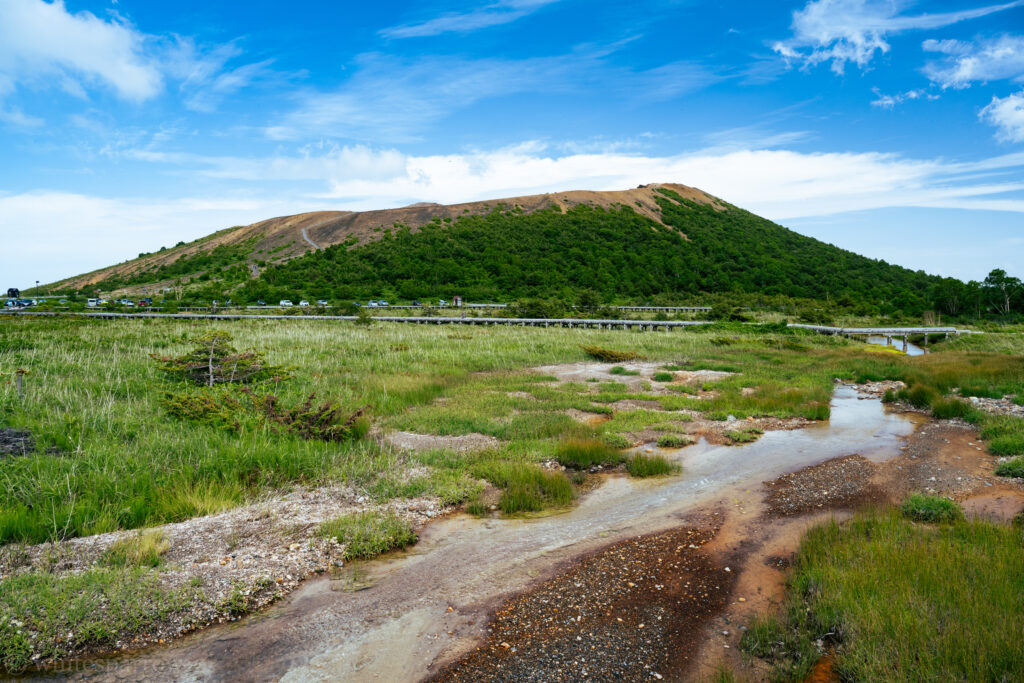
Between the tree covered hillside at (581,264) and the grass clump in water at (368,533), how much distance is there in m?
57.6

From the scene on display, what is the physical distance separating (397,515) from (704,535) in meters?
4.21

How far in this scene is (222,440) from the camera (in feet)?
32.0

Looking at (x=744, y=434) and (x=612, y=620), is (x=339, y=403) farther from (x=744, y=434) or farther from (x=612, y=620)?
(x=744, y=434)

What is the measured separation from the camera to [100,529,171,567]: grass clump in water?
235 inches

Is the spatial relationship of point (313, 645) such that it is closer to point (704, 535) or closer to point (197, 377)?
point (704, 535)

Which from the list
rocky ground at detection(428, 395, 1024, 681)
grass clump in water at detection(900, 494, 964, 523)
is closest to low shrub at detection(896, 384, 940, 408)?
rocky ground at detection(428, 395, 1024, 681)

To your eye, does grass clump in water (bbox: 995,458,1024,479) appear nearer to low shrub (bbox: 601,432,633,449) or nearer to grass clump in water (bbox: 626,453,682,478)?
grass clump in water (bbox: 626,453,682,478)

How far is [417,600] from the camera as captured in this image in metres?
5.79

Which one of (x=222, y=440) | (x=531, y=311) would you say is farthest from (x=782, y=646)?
(x=531, y=311)

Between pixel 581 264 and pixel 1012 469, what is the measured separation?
68.4 metres

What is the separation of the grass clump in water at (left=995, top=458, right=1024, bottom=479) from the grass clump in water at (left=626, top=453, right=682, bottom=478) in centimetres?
538

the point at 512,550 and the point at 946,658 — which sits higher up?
the point at 946,658

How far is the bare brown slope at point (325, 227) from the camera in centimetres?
8856

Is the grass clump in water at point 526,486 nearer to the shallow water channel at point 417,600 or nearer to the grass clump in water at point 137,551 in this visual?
the shallow water channel at point 417,600
